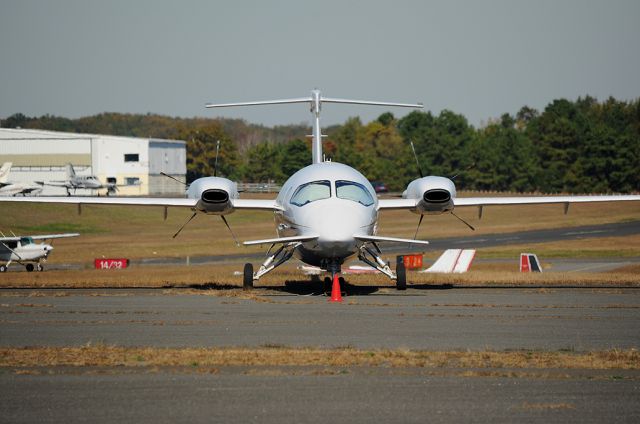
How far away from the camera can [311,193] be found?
2353cm

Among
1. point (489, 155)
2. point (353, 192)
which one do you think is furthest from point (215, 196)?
point (489, 155)

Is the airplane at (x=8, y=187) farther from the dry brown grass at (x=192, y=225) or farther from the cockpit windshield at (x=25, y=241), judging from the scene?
the cockpit windshield at (x=25, y=241)

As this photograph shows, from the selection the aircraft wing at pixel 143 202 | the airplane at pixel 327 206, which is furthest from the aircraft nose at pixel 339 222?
the aircraft wing at pixel 143 202

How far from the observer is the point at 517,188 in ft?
410

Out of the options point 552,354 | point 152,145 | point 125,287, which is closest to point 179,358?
point 552,354

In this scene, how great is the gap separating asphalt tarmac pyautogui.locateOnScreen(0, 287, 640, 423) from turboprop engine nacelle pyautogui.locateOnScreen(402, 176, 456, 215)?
2.43m

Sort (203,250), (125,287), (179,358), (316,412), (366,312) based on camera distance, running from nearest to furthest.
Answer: (316,412) < (179,358) < (366,312) < (125,287) < (203,250)

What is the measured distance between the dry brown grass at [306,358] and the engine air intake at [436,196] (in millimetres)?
12499

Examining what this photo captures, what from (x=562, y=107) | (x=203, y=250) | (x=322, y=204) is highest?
(x=562, y=107)

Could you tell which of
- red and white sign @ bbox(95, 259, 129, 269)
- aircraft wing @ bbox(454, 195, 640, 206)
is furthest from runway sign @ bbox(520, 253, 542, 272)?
red and white sign @ bbox(95, 259, 129, 269)

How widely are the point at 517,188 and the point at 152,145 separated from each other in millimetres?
46636

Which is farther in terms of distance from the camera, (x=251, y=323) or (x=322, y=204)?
(x=322, y=204)

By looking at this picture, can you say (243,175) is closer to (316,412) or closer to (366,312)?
(366,312)

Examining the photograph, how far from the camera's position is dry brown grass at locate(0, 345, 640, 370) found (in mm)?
12688
